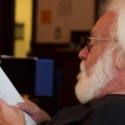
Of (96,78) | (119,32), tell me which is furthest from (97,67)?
(119,32)

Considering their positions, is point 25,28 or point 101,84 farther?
point 25,28

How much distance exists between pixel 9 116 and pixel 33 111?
0.21m

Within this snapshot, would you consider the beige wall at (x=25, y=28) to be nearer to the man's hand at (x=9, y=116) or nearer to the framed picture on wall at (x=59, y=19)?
the framed picture on wall at (x=59, y=19)

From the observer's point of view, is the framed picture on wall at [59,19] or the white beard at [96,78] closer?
the white beard at [96,78]

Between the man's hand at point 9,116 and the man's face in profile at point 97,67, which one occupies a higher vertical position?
the man's face in profile at point 97,67

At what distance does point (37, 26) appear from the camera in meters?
7.38

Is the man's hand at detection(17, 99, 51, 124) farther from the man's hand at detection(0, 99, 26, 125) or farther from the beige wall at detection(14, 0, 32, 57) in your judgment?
the beige wall at detection(14, 0, 32, 57)

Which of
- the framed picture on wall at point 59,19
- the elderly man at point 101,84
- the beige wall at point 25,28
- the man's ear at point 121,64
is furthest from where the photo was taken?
the beige wall at point 25,28

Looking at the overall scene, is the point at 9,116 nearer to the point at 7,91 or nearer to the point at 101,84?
the point at 7,91

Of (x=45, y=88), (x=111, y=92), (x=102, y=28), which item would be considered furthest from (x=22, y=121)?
(x=45, y=88)

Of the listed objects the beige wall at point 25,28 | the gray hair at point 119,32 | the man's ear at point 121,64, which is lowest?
the beige wall at point 25,28

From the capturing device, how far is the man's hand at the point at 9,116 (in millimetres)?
1576

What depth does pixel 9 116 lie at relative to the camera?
158 centimetres

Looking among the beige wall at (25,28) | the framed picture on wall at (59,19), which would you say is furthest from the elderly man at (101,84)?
the beige wall at (25,28)
